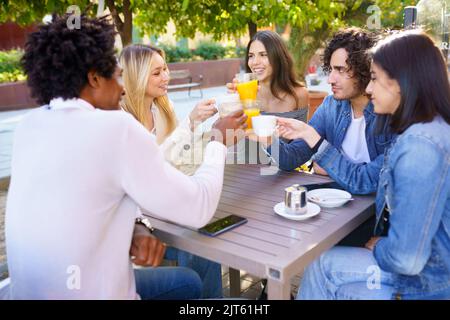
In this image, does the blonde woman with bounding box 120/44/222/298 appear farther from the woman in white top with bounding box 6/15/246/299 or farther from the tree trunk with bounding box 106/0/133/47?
the tree trunk with bounding box 106/0/133/47

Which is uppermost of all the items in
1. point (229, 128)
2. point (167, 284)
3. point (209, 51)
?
point (209, 51)

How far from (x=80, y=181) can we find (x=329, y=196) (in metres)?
1.09

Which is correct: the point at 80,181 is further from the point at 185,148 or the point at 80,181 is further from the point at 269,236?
the point at 185,148

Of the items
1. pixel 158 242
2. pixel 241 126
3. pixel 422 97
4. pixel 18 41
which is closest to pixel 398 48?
pixel 422 97

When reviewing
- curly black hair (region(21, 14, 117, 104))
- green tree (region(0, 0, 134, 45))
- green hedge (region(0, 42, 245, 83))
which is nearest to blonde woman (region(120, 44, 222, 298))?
curly black hair (region(21, 14, 117, 104))

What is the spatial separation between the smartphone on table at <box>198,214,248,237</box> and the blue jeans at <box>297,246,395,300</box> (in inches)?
13.0

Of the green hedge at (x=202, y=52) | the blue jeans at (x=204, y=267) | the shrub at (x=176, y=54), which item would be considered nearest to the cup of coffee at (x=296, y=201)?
the blue jeans at (x=204, y=267)

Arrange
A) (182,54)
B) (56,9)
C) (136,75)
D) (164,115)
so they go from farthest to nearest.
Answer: (182,54)
(56,9)
(164,115)
(136,75)

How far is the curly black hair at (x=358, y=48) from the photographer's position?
233cm

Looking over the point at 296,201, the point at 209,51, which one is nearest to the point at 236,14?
the point at 296,201

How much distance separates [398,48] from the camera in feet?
4.93

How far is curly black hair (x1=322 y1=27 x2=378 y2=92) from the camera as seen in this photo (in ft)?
7.65

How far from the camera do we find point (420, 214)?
4.49 feet
